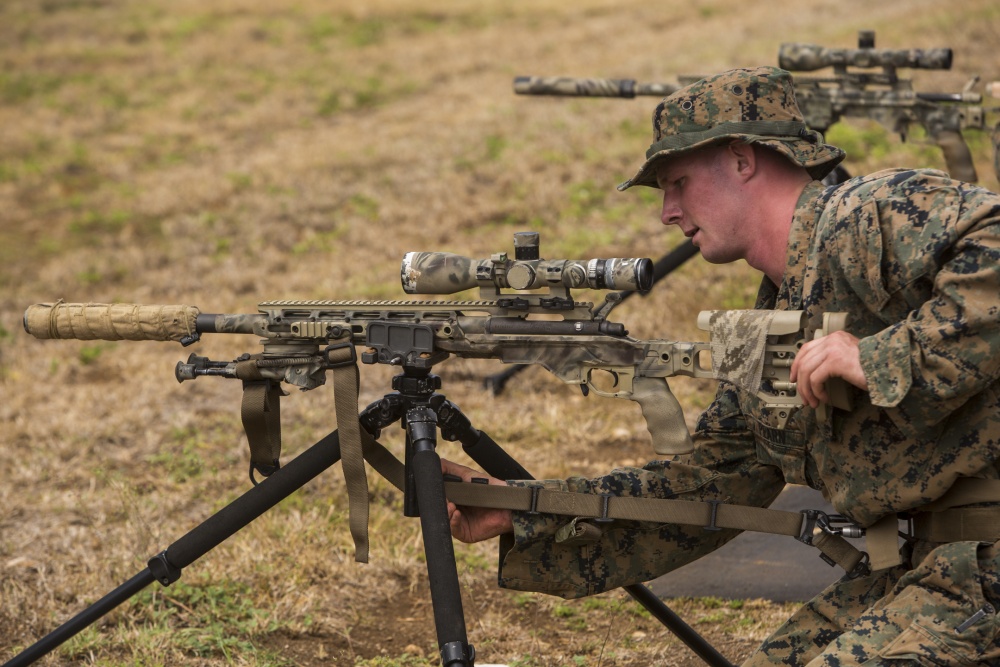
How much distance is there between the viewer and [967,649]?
9.32 feet

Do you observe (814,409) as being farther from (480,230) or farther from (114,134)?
(114,134)

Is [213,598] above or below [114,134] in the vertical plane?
below

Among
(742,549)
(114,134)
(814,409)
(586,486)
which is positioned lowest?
(742,549)

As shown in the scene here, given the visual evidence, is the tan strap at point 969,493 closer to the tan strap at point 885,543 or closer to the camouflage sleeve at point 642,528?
the tan strap at point 885,543

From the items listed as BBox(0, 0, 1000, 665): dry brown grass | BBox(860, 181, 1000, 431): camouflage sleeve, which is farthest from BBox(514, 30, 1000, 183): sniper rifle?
BBox(860, 181, 1000, 431): camouflage sleeve

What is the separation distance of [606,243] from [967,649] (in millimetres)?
7449

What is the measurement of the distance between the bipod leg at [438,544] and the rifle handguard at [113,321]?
0.88 m

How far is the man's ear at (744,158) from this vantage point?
127 inches

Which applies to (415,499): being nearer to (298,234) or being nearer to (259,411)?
(259,411)

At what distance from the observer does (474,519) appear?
3.63 meters

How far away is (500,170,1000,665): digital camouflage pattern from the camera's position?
271 centimetres

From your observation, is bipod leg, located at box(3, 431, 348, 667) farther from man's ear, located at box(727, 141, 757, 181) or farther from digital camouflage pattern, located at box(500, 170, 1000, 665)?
man's ear, located at box(727, 141, 757, 181)

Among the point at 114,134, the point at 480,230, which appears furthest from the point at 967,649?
the point at 114,134

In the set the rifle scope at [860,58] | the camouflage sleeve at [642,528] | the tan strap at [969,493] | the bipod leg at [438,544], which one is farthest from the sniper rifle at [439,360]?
the rifle scope at [860,58]
